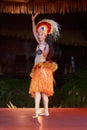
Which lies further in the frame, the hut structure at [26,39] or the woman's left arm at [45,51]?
the hut structure at [26,39]

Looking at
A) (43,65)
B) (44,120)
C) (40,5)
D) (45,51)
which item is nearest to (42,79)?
(43,65)

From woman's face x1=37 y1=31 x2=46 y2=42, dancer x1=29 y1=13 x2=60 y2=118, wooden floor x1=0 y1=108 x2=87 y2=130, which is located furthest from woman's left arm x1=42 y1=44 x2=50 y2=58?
wooden floor x1=0 y1=108 x2=87 y2=130

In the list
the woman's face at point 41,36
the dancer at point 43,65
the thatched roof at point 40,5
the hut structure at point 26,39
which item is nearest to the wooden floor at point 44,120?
the dancer at point 43,65

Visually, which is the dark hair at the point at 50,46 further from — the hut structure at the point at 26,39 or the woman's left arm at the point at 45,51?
the hut structure at the point at 26,39

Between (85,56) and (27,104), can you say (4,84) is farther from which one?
(85,56)

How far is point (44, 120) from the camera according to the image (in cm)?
770

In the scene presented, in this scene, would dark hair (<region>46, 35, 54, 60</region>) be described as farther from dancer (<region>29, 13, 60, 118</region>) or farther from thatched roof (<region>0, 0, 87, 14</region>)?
thatched roof (<region>0, 0, 87, 14</region>)

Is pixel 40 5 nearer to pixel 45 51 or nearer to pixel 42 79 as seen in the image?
pixel 45 51

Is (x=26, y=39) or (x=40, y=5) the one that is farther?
(x=26, y=39)

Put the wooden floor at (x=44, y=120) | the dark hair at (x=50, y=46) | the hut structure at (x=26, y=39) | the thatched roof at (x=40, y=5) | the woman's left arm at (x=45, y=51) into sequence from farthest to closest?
the hut structure at (x=26, y=39), the thatched roof at (x=40, y=5), the dark hair at (x=50, y=46), the woman's left arm at (x=45, y=51), the wooden floor at (x=44, y=120)

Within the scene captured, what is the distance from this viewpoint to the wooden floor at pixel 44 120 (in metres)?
7.08

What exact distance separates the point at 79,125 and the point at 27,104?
3299 millimetres

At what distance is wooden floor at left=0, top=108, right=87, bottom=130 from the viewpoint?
23.2ft

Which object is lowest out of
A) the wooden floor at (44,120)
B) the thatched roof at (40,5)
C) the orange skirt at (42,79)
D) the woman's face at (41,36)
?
the wooden floor at (44,120)
